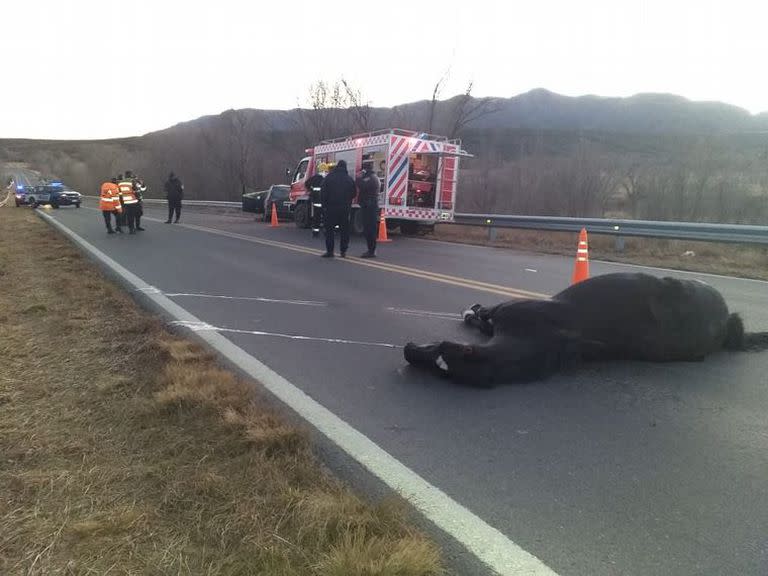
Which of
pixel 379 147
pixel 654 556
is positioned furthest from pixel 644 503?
pixel 379 147

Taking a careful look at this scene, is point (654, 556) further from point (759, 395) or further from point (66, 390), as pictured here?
point (66, 390)

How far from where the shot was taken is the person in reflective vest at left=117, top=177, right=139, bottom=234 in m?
16.0

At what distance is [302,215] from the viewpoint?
20797 millimetres

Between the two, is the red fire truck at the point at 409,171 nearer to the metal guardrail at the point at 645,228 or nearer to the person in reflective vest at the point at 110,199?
the metal guardrail at the point at 645,228

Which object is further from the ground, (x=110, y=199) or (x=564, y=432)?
(x=110, y=199)

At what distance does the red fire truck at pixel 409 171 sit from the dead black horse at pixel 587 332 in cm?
1289

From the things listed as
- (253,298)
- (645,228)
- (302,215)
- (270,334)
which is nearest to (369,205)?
(253,298)

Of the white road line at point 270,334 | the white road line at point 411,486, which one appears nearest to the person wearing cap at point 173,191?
the white road line at point 270,334

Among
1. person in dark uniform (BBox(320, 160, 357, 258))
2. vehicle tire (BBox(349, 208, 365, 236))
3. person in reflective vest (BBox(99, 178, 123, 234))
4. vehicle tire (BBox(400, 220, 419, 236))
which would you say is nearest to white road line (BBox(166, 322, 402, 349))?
person in dark uniform (BBox(320, 160, 357, 258))

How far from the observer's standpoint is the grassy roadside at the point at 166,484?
202cm

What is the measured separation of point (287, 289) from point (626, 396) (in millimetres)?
4988

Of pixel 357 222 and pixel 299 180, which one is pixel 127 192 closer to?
pixel 357 222

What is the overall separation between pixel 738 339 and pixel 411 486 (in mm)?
3615

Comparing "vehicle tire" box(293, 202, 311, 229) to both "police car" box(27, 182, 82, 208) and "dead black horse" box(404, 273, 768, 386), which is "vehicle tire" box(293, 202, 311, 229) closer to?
"dead black horse" box(404, 273, 768, 386)
